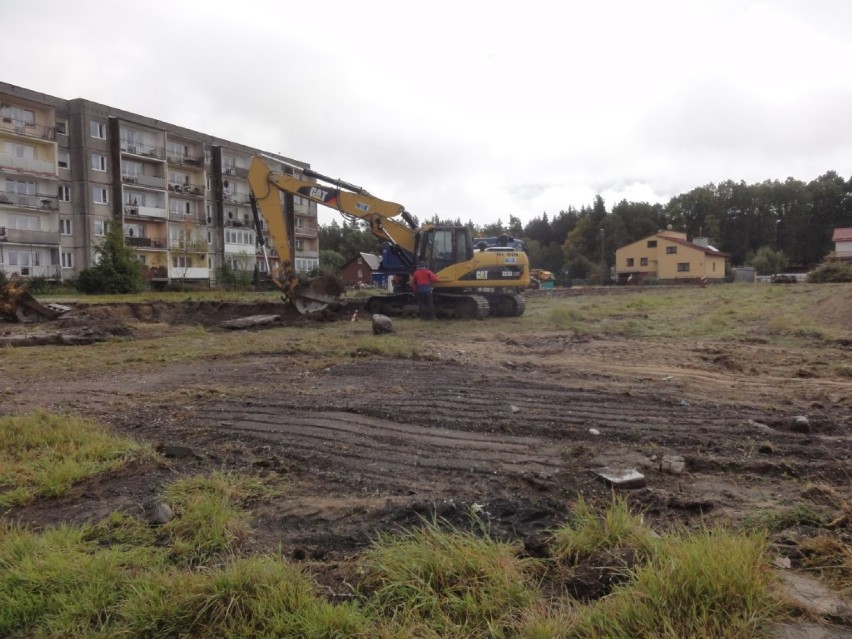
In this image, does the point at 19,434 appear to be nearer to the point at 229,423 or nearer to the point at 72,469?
the point at 72,469

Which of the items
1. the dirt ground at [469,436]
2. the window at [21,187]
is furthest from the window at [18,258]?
the dirt ground at [469,436]

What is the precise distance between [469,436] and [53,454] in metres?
3.67

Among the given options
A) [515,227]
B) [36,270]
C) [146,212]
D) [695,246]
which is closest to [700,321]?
[36,270]

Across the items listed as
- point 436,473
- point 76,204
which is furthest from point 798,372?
point 76,204

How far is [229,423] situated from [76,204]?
1900 inches

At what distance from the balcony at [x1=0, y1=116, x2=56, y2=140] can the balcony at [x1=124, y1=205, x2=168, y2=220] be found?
23.6 feet

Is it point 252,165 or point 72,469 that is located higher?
point 252,165

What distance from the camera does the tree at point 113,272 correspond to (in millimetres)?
37188

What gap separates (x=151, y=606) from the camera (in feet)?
10.1

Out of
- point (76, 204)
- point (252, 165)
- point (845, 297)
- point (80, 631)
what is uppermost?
point (76, 204)

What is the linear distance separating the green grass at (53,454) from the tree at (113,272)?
110 feet

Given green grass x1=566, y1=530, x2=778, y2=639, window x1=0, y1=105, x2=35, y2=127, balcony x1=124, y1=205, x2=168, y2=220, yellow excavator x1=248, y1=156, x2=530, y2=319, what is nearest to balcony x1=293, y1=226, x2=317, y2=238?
balcony x1=124, y1=205, x2=168, y2=220

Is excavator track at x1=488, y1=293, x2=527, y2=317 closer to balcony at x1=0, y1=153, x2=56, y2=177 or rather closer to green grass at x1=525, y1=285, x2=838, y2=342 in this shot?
green grass at x1=525, y1=285, x2=838, y2=342

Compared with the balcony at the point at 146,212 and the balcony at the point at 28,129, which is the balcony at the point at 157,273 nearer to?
the balcony at the point at 146,212
